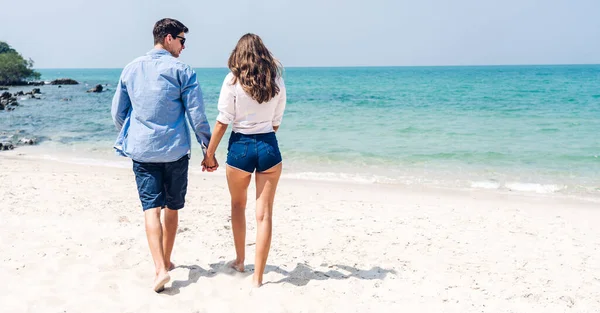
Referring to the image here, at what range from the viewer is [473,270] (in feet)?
15.0

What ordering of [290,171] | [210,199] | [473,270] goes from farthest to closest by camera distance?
[290,171]
[210,199]
[473,270]

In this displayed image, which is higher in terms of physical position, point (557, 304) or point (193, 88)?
point (193, 88)

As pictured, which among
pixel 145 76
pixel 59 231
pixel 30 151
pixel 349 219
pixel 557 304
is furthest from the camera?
pixel 30 151

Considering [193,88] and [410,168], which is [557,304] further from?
[410,168]

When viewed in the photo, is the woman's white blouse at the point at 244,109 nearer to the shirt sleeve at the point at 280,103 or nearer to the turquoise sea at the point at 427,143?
the shirt sleeve at the point at 280,103

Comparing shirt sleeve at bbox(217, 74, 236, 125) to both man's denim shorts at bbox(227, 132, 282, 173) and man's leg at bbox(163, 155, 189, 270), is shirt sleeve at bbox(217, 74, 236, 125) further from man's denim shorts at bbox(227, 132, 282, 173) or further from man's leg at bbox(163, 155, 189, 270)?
man's leg at bbox(163, 155, 189, 270)

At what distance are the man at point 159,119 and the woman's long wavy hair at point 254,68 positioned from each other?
0.38 meters

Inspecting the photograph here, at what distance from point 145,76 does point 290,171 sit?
7.27 metres

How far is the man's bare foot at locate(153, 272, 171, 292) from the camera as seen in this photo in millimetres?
3783

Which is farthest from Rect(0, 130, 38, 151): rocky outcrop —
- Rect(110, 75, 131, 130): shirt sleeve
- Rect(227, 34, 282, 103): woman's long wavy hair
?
Rect(227, 34, 282, 103): woman's long wavy hair

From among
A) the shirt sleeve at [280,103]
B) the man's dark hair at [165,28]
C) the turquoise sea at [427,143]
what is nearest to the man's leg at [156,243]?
the shirt sleeve at [280,103]

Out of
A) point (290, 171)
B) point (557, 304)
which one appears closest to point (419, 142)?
point (290, 171)

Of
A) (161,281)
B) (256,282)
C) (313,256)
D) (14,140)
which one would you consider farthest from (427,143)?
(14,140)

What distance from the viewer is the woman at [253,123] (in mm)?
3590
